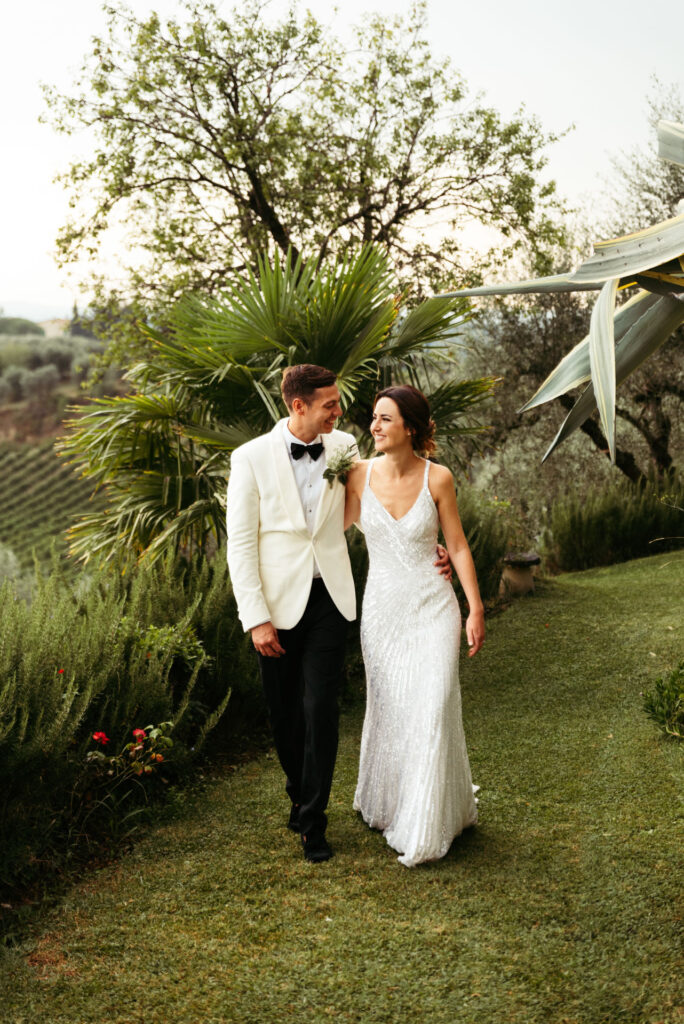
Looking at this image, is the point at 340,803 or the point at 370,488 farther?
the point at 340,803

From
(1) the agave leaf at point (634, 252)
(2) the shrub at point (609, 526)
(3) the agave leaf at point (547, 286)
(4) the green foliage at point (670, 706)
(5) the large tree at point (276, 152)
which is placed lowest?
(2) the shrub at point (609, 526)

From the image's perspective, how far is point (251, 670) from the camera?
18.4 ft

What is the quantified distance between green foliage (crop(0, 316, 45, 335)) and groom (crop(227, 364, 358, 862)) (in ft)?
262

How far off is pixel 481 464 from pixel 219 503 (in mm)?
16041

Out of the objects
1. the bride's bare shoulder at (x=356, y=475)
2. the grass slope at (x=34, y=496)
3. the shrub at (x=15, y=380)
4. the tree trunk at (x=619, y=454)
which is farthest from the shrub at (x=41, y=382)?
the bride's bare shoulder at (x=356, y=475)

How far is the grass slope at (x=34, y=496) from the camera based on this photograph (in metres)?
41.7

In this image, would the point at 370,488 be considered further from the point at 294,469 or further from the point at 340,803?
the point at 340,803

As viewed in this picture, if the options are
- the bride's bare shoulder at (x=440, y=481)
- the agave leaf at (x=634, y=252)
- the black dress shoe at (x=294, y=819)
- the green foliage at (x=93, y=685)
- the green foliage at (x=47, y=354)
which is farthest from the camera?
the green foliage at (x=47, y=354)

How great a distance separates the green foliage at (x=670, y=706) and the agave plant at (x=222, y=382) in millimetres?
2615

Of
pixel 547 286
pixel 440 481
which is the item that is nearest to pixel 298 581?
pixel 440 481

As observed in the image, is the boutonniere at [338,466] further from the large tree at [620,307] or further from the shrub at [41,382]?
the shrub at [41,382]

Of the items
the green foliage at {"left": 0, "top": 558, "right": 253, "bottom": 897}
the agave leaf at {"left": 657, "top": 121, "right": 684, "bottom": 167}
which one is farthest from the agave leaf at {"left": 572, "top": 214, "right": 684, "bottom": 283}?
the green foliage at {"left": 0, "top": 558, "right": 253, "bottom": 897}

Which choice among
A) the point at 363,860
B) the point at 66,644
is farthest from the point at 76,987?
the point at 66,644

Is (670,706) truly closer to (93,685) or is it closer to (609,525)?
(93,685)
